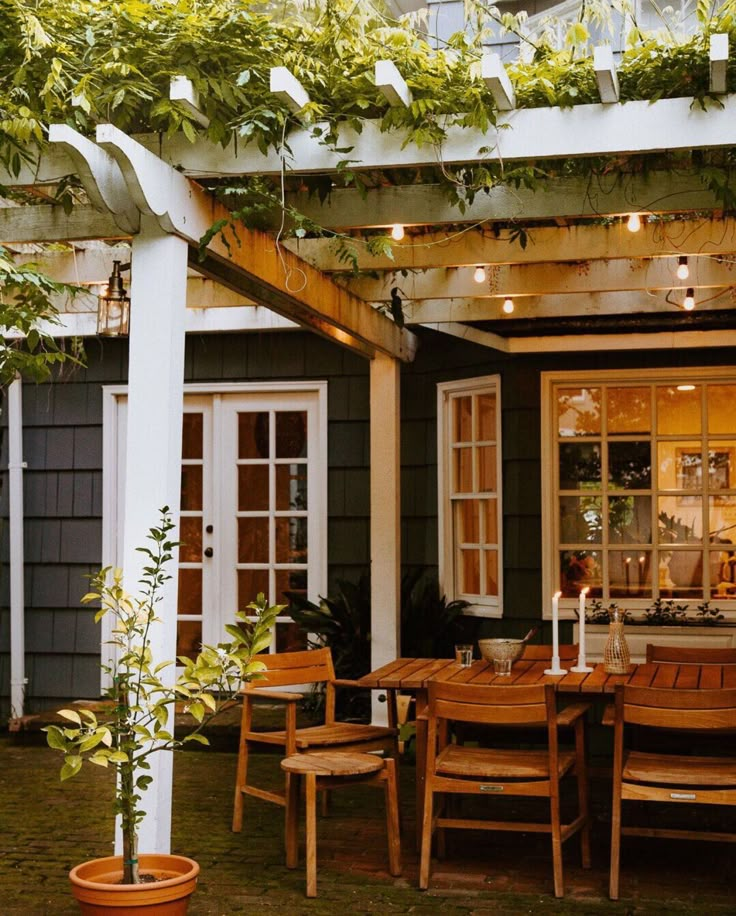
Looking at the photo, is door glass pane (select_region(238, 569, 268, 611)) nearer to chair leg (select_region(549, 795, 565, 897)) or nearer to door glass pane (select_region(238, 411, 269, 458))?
door glass pane (select_region(238, 411, 269, 458))

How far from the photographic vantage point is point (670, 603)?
737 cm

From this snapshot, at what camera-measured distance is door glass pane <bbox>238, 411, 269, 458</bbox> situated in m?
8.35

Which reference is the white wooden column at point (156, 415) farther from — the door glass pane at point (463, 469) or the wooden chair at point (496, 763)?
the door glass pane at point (463, 469)

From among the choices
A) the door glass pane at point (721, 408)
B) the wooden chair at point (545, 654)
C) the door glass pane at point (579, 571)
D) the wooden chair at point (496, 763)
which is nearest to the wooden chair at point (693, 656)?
the wooden chair at point (545, 654)

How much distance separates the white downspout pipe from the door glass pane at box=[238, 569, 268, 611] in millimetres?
1490

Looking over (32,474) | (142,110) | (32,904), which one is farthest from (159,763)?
(32,474)

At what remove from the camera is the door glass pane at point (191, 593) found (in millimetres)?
8406

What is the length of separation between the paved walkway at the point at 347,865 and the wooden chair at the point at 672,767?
24 centimetres

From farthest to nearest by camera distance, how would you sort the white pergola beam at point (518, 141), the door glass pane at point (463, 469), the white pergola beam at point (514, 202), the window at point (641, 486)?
the door glass pane at point (463, 469)
the window at point (641, 486)
the white pergola beam at point (514, 202)
the white pergola beam at point (518, 141)

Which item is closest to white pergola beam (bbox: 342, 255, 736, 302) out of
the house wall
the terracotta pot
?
the house wall

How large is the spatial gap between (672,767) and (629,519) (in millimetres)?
3252

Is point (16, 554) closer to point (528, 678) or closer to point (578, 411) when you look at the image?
point (578, 411)

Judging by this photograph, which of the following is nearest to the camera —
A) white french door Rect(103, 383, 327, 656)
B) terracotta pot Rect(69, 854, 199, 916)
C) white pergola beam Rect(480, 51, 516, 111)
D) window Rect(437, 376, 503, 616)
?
terracotta pot Rect(69, 854, 199, 916)

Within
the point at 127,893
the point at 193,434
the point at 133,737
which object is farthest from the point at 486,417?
the point at 127,893
